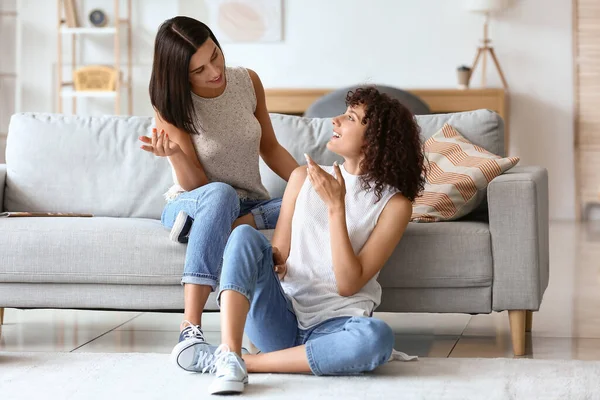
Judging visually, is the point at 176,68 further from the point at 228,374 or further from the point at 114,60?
the point at 114,60

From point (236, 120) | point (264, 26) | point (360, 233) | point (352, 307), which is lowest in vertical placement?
point (352, 307)

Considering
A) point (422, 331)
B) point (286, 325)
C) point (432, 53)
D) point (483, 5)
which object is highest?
point (483, 5)

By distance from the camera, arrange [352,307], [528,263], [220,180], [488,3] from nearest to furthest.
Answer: [352,307]
[528,263]
[220,180]
[488,3]

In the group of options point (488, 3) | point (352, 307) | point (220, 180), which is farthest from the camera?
point (488, 3)

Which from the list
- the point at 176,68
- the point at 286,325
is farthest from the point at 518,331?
the point at 176,68

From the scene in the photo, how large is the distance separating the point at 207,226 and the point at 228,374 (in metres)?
0.50

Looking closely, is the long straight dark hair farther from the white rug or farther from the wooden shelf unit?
the wooden shelf unit

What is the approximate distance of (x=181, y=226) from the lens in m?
2.64

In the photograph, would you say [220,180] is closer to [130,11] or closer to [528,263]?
[528,263]

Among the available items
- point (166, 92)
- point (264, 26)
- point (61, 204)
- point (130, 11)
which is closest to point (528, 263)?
point (166, 92)

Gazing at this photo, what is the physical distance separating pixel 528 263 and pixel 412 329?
0.62 metres

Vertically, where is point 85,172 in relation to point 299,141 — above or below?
below

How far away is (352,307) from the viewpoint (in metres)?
2.34

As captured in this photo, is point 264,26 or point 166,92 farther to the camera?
point 264,26
